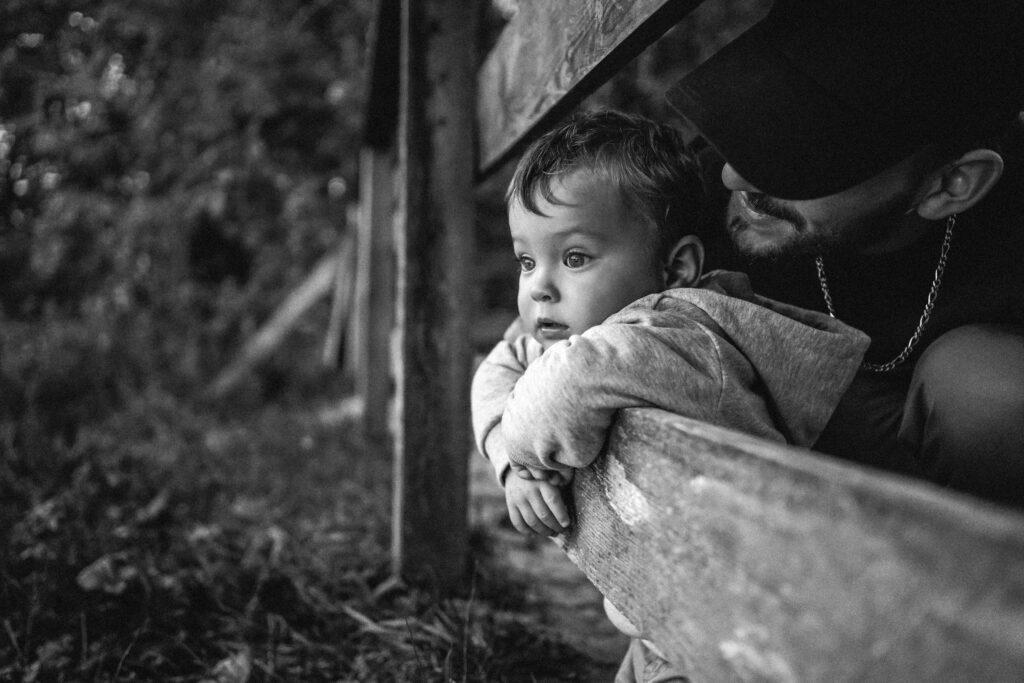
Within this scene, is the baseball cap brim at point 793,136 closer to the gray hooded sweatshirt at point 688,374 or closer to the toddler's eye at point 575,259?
the gray hooded sweatshirt at point 688,374

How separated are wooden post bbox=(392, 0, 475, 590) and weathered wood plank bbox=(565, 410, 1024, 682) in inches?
50.4

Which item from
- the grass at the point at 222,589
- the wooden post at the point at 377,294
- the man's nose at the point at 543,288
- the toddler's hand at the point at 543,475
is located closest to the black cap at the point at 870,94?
the man's nose at the point at 543,288

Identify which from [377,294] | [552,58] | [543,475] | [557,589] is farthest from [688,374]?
[377,294]

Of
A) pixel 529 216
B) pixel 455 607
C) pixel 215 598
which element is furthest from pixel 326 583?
pixel 529 216

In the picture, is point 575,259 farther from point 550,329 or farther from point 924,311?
point 924,311

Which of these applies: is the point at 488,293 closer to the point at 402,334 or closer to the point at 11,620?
the point at 402,334

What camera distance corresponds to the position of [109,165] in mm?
6504

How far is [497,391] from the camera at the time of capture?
4.59ft

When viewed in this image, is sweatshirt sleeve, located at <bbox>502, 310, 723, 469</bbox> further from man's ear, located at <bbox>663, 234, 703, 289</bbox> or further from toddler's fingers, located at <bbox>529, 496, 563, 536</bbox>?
man's ear, located at <bbox>663, 234, 703, 289</bbox>

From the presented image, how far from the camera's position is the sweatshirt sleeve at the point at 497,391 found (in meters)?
1.28

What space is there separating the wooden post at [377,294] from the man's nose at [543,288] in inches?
127

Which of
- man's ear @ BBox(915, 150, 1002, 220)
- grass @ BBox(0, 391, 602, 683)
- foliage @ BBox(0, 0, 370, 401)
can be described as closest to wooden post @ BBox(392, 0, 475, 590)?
grass @ BBox(0, 391, 602, 683)

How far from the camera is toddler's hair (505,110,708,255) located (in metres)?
1.29

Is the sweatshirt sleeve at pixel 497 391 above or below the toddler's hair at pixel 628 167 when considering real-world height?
below
